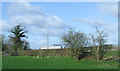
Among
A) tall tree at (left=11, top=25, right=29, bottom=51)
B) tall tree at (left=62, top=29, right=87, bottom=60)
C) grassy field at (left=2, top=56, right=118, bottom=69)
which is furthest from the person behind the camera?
tall tree at (left=11, top=25, right=29, bottom=51)

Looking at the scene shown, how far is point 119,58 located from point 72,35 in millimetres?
6104

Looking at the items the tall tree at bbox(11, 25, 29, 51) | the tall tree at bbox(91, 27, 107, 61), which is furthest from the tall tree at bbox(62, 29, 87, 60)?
the tall tree at bbox(11, 25, 29, 51)

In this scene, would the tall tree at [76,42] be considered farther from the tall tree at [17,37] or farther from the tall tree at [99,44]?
the tall tree at [17,37]

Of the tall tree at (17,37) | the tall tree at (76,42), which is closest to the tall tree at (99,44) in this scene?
the tall tree at (76,42)

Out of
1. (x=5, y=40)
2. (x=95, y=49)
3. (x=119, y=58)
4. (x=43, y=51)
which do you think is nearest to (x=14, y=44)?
Answer: (x=5, y=40)

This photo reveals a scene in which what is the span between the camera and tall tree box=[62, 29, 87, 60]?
22.7 meters

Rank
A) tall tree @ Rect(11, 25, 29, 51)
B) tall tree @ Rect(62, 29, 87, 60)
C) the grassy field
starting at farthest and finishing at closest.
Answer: tall tree @ Rect(11, 25, 29, 51) → tall tree @ Rect(62, 29, 87, 60) → the grassy field

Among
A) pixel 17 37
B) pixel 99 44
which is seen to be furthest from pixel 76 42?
pixel 17 37

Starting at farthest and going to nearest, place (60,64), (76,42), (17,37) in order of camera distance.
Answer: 1. (17,37)
2. (76,42)
3. (60,64)

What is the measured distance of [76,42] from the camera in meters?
22.7

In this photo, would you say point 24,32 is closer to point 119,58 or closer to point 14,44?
point 14,44

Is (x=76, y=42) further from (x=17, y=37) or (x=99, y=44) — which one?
(x=17, y=37)

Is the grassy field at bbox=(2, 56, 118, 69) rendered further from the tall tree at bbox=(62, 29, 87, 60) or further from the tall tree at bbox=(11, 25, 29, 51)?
the tall tree at bbox=(11, 25, 29, 51)

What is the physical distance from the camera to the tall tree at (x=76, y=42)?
22.7 m
